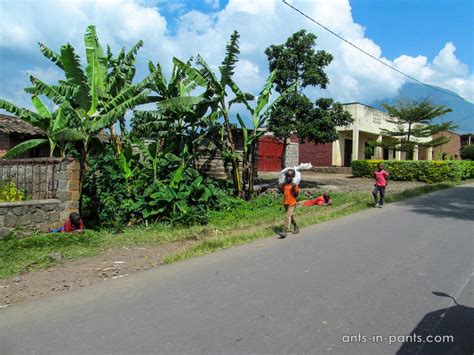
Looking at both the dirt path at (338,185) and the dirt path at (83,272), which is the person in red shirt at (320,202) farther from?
the dirt path at (83,272)

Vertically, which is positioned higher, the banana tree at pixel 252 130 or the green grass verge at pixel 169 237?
the banana tree at pixel 252 130

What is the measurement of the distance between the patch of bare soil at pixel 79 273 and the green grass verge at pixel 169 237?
0.26 metres

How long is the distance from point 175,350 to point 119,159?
8.20 m

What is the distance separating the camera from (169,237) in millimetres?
8398

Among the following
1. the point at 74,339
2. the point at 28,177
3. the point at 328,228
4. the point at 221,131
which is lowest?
the point at 74,339

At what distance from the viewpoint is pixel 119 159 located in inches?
434

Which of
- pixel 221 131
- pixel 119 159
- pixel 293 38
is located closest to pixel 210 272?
pixel 119 159

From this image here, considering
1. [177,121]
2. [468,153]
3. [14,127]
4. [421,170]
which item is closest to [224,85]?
[177,121]

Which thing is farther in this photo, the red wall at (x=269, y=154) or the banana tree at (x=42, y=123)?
the red wall at (x=269, y=154)

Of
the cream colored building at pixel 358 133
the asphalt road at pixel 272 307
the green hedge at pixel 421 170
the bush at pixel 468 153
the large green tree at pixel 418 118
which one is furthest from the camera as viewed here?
the bush at pixel 468 153

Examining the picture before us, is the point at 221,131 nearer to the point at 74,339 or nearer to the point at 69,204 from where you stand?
the point at 69,204

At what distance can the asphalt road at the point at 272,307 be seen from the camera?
3641mm

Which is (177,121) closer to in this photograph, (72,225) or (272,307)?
(72,225)

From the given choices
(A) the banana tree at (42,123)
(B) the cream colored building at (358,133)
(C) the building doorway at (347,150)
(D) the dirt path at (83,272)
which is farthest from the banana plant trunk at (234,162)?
(C) the building doorway at (347,150)
